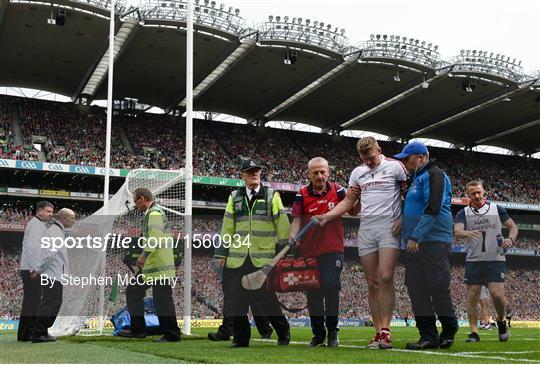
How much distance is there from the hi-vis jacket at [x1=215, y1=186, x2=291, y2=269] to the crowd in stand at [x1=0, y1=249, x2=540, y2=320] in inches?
400

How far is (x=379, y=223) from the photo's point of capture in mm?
7168

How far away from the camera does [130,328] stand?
9977 millimetres

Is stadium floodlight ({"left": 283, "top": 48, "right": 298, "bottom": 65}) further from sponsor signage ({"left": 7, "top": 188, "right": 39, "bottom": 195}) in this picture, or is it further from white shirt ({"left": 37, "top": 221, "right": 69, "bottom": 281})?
white shirt ({"left": 37, "top": 221, "right": 69, "bottom": 281})

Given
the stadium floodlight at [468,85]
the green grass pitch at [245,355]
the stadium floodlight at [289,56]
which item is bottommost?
the green grass pitch at [245,355]

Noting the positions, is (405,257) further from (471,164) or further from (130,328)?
(471,164)

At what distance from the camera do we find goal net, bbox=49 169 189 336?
1147 centimetres

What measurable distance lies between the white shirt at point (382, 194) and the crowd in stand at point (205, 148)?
95.0 feet

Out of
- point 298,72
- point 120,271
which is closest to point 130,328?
point 120,271

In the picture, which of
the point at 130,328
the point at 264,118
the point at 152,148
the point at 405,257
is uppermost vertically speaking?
the point at 264,118

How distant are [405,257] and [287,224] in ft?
4.07

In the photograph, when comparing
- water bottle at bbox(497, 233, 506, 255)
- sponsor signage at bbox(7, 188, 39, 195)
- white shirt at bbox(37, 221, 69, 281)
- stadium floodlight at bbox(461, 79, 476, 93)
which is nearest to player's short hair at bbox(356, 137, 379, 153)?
water bottle at bbox(497, 233, 506, 255)

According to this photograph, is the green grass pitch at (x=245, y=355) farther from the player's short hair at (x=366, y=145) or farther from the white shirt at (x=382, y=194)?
the player's short hair at (x=366, y=145)

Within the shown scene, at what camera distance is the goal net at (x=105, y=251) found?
11.5m

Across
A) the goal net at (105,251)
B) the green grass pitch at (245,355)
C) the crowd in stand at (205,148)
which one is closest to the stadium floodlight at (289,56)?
the crowd in stand at (205,148)
